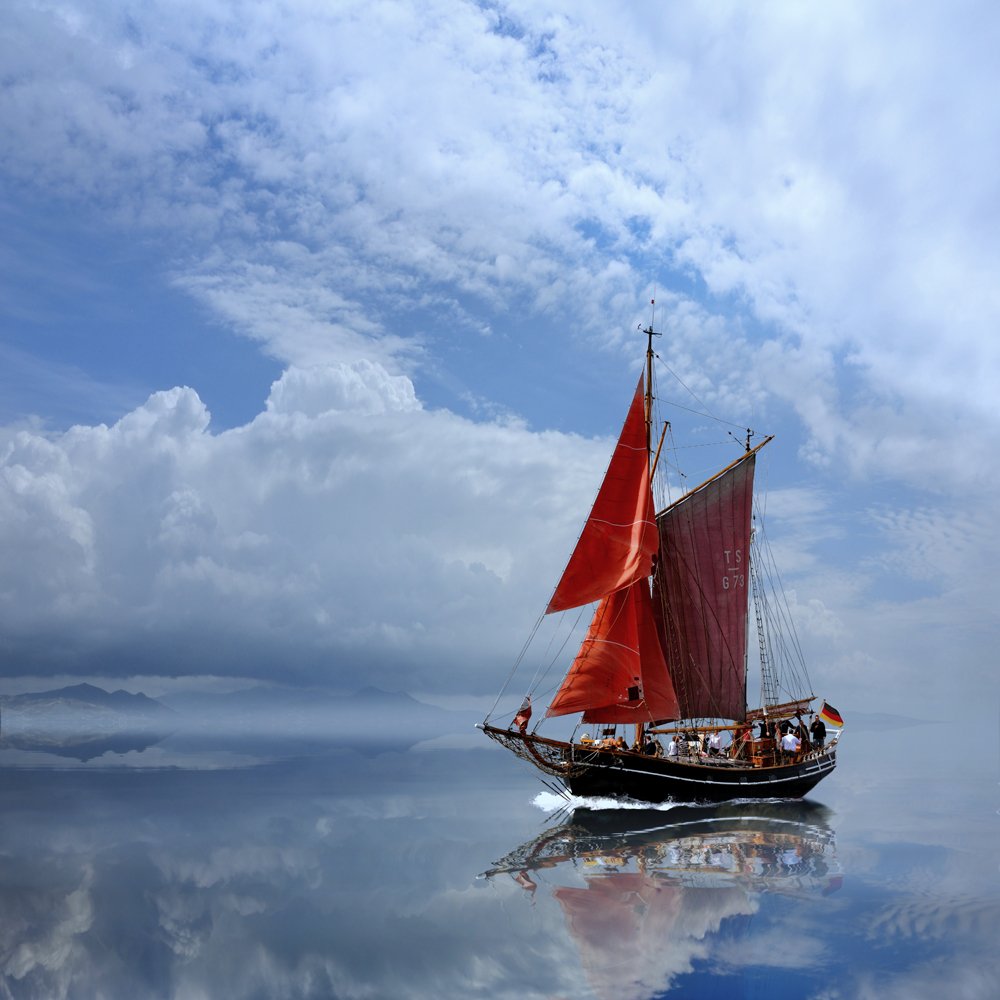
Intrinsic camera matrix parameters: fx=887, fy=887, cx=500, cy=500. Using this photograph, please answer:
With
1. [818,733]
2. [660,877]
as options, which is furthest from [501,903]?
[818,733]

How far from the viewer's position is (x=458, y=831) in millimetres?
42406

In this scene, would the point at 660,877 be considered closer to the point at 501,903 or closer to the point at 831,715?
the point at 501,903

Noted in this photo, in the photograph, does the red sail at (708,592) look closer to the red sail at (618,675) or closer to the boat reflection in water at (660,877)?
the red sail at (618,675)

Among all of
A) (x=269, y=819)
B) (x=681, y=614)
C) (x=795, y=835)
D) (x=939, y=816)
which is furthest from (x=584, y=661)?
(x=939, y=816)

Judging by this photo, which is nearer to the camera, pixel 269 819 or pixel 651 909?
pixel 651 909

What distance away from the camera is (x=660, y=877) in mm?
28484

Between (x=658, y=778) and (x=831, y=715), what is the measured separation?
49.6 feet

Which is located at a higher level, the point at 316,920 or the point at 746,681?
Result: the point at 746,681

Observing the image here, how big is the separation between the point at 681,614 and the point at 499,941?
3505 cm

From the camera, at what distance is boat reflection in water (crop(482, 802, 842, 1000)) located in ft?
65.8

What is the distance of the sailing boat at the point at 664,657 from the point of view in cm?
4662

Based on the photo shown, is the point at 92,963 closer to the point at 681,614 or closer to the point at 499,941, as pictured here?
the point at 499,941

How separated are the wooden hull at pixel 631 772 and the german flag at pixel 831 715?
24.1ft

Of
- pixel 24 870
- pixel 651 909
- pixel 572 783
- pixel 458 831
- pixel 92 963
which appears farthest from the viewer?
pixel 572 783
